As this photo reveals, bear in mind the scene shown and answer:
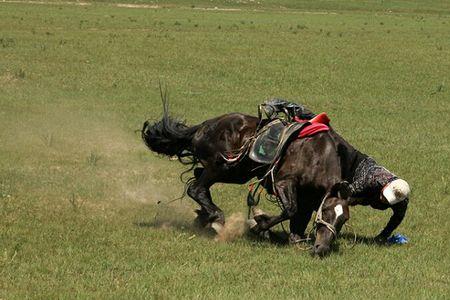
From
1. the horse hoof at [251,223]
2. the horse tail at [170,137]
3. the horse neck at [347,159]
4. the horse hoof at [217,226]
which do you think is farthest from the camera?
the horse tail at [170,137]

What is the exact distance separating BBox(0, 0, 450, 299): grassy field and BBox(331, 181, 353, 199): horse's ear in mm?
613

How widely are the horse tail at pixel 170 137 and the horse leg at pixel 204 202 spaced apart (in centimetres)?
52

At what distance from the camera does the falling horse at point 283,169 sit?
8.13 metres

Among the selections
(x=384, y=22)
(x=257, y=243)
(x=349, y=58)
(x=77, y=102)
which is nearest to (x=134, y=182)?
(x=257, y=243)

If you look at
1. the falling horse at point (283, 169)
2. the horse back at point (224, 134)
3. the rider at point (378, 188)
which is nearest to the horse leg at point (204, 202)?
the falling horse at point (283, 169)

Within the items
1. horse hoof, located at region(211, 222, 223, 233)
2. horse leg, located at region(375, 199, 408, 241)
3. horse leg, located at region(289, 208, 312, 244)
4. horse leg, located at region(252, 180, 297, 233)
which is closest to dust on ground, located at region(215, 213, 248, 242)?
horse hoof, located at region(211, 222, 223, 233)

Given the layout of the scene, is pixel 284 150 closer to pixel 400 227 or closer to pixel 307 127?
pixel 307 127

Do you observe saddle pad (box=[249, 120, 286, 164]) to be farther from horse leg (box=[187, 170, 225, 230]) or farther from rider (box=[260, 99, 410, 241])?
rider (box=[260, 99, 410, 241])

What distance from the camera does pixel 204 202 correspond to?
30.2 feet

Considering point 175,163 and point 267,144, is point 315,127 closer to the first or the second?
point 267,144

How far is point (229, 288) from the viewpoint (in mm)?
6812

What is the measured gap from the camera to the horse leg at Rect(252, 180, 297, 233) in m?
8.25

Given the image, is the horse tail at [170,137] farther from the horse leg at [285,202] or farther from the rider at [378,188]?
the rider at [378,188]

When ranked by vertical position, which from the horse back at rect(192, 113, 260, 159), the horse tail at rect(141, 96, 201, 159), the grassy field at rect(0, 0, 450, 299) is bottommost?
the grassy field at rect(0, 0, 450, 299)
